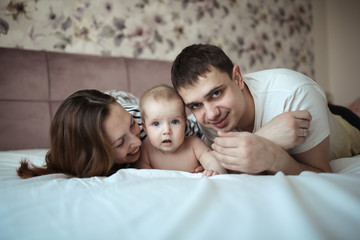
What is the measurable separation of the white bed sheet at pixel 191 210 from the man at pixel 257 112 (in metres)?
0.21

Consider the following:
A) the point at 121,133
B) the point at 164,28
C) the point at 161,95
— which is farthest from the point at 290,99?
the point at 164,28

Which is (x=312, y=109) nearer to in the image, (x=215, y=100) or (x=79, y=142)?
(x=215, y=100)

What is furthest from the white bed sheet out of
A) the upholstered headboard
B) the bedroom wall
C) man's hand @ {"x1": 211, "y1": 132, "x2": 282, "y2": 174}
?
the bedroom wall

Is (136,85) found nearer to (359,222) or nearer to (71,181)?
(71,181)

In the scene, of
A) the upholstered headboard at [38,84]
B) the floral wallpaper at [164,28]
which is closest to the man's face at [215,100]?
the upholstered headboard at [38,84]

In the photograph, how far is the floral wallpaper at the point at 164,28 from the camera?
80.4 inches

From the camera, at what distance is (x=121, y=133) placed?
3.42 ft

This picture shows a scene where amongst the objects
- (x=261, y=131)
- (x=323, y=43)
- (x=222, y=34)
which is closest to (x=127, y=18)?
(x=222, y=34)

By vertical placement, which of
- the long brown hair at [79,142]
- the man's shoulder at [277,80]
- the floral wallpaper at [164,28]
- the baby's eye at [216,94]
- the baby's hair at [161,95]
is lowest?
the long brown hair at [79,142]

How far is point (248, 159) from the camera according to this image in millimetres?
798

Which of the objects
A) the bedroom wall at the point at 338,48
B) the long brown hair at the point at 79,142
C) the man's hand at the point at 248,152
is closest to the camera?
the man's hand at the point at 248,152

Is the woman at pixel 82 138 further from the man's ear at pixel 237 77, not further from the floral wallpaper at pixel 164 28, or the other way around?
the floral wallpaper at pixel 164 28

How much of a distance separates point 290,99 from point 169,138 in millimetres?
550

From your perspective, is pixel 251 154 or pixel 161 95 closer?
pixel 251 154
